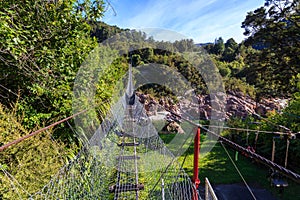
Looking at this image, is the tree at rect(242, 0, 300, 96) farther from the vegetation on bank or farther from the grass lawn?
the vegetation on bank

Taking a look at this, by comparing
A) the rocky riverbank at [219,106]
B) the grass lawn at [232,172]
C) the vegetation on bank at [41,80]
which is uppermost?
the vegetation on bank at [41,80]

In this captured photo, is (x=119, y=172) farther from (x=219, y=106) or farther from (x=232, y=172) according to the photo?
(x=219, y=106)

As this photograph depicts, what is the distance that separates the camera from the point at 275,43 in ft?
21.8

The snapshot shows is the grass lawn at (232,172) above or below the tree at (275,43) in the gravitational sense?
below

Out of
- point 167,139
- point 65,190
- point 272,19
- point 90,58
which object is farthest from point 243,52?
point 65,190

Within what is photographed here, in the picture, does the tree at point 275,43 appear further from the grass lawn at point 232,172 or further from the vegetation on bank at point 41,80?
the vegetation on bank at point 41,80

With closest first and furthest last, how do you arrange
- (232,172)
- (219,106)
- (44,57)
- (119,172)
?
(44,57)
(119,172)
(232,172)
(219,106)

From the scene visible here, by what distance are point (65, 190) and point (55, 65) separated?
3.46ft

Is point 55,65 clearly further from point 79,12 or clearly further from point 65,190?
point 65,190

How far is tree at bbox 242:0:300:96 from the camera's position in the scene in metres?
6.29

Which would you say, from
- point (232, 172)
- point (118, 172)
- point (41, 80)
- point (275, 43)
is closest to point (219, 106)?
point (275, 43)

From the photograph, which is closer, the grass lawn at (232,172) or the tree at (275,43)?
the grass lawn at (232,172)

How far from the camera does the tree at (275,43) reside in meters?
6.29

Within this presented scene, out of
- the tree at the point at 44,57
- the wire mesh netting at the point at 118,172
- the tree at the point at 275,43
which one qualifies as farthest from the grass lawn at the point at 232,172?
the tree at the point at 275,43
